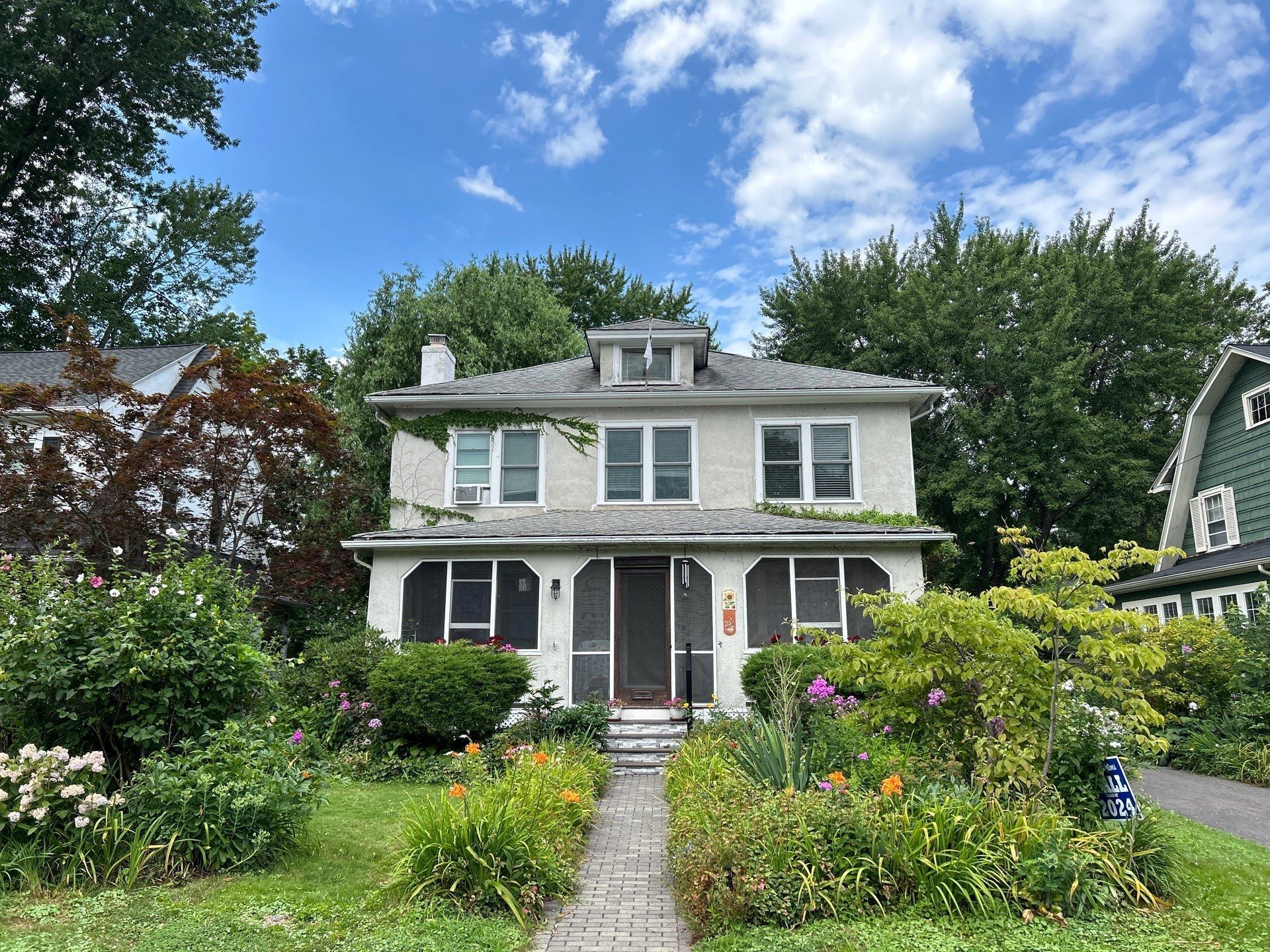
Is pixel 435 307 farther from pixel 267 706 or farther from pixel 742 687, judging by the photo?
pixel 267 706

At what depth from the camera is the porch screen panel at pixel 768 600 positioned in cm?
1360

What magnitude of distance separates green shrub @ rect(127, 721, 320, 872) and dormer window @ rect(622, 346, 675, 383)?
1113cm

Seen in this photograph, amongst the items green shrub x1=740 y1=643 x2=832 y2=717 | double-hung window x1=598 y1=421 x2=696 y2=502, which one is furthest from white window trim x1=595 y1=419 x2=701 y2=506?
green shrub x1=740 y1=643 x2=832 y2=717

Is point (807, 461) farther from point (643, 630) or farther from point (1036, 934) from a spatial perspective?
point (1036, 934)

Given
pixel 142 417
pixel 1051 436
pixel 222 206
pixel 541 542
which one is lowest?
pixel 541 542

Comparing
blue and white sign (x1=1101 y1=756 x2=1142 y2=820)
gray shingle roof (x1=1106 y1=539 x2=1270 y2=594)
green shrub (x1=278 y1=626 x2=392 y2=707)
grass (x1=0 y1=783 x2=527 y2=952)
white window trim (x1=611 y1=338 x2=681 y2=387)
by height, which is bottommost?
grass (x1=0 y1=783 x2=527 y2=952)

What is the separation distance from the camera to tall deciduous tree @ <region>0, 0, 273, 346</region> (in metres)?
23.4

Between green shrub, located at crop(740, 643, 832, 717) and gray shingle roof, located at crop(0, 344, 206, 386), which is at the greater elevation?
gray shingle roof, located at crop(0, 344, 206, 386)

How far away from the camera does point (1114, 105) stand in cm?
1478

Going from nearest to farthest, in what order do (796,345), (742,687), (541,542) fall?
(742,687) → (541,542) → (796,345)

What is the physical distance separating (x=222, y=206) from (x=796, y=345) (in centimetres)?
2463

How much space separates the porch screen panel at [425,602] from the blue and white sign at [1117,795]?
10.6 metres

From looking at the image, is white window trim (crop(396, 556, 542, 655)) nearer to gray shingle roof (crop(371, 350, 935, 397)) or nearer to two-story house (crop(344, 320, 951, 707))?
two-story house (crop(344, 320, 951, 707))

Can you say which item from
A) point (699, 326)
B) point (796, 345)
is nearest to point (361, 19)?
point (699, 326)
